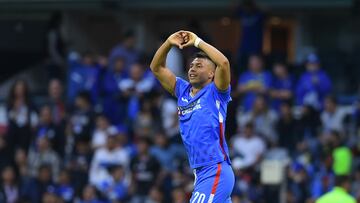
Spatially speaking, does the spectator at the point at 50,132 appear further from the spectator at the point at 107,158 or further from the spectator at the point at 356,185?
the spectator at the point at 356,185

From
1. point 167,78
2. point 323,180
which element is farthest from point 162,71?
point 323,180

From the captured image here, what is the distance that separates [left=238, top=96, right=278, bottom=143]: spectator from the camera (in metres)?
18.5

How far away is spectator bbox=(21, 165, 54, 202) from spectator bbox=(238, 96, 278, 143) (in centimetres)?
350

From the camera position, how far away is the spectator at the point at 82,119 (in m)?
19.3

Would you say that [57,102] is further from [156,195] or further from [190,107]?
[190,107]

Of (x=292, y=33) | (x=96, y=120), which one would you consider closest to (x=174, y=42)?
(x=96, y=120)

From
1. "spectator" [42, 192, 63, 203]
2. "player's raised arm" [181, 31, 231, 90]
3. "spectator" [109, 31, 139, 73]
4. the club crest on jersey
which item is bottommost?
"spectator" [42, 192, 63, 203]

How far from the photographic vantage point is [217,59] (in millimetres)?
10938

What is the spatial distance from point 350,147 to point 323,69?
2.82 m

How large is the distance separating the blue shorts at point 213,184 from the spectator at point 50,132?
28.7 ft

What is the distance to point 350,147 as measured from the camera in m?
17.9

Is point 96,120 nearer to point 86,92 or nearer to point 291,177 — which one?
point 86,92

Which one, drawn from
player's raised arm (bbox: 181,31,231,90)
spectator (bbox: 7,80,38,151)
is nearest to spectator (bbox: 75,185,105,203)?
spectator (bbox: 7,80,38,151)

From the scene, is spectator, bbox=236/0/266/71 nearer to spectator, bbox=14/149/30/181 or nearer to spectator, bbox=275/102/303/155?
spectator, bbox=275/102/303/155
